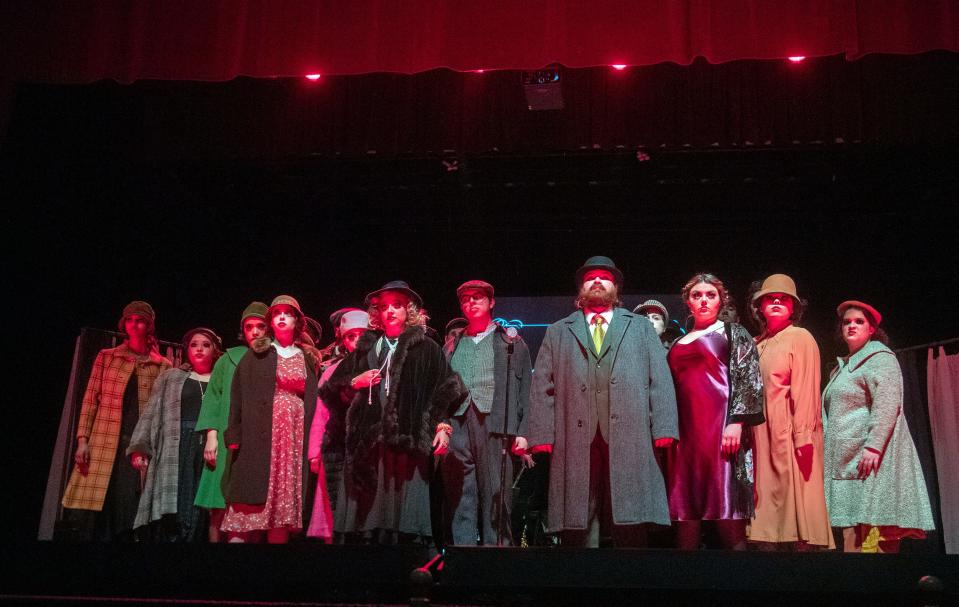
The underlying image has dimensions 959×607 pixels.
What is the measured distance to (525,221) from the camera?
368 inches

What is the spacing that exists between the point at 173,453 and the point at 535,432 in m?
2.70

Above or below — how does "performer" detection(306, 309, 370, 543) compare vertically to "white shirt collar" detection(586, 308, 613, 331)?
below

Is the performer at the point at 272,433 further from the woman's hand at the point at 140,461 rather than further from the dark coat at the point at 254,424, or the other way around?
the woman's hand at the point at 140,461

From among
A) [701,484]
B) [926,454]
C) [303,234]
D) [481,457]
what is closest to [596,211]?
[303,234]

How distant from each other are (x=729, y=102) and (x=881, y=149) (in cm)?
178

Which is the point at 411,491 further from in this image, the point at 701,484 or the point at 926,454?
the point at 926,454

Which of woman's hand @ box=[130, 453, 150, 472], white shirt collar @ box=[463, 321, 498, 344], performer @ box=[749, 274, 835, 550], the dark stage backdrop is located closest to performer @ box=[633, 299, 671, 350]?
the dark stage backdrop

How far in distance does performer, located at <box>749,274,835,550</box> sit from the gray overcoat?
0.69 metres

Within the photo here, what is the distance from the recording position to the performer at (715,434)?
15.1 feet

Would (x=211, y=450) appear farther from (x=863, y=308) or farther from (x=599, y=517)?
(x=863, y=308)

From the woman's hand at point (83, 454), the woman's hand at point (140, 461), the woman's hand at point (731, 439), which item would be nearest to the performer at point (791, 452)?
the woman's hand at point (731, 439)

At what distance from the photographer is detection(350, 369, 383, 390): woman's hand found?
5.05 m

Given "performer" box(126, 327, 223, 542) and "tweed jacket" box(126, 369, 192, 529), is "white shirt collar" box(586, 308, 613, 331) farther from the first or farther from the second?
"tweed jacket" box(126, 369, 192, 529)

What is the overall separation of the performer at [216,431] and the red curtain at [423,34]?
6.38 feet
